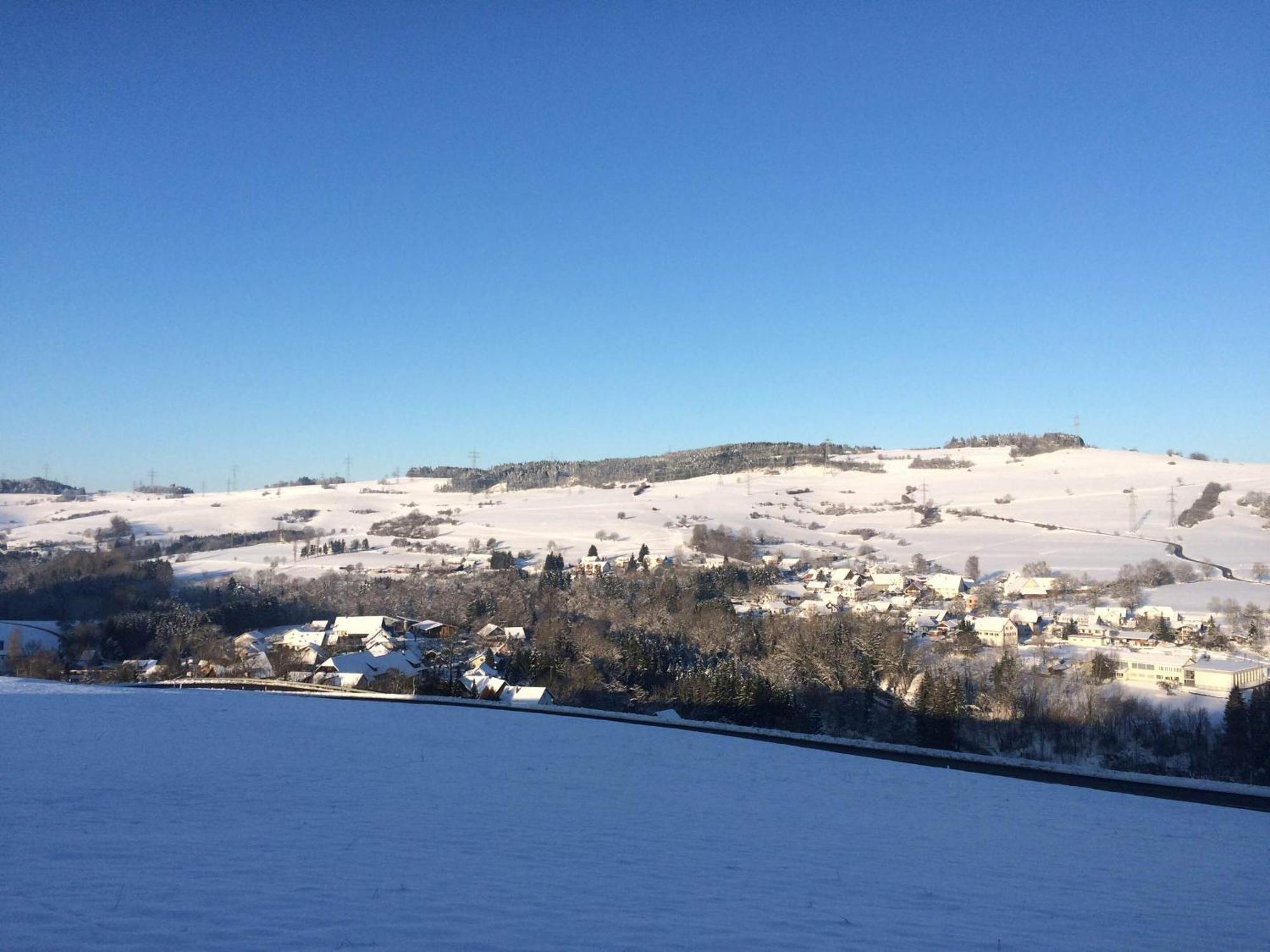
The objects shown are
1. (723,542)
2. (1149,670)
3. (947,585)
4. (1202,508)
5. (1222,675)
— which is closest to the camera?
(1222,675)

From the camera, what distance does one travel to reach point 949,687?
19953mm

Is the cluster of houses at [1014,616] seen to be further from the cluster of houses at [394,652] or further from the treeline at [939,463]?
the treeline at [939,463]

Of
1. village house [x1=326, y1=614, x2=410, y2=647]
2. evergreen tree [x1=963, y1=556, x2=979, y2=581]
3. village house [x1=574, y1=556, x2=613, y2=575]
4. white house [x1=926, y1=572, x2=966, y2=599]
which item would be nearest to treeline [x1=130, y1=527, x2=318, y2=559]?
village house [x1=574, y1=556, x2=613, y2=575]

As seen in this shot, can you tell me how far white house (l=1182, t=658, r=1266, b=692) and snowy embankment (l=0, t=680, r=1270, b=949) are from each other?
16286 millimetres

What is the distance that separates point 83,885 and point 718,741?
9.39 metres

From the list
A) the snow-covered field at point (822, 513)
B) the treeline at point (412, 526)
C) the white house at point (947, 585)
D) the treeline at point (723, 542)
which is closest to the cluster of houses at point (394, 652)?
the snow-covered field at point (822, 513)

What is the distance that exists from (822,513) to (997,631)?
46.8m

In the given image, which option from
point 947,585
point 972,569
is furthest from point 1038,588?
point 972,569

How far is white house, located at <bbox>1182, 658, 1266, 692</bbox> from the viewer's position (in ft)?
72.1

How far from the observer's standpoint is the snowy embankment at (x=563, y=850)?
397cm

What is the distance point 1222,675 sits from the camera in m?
22.2

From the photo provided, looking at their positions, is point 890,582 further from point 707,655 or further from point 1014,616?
Answer: point 707,655

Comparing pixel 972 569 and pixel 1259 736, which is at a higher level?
pixel 972 569

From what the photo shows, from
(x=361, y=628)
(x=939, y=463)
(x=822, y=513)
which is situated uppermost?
(x=939, y=463)
